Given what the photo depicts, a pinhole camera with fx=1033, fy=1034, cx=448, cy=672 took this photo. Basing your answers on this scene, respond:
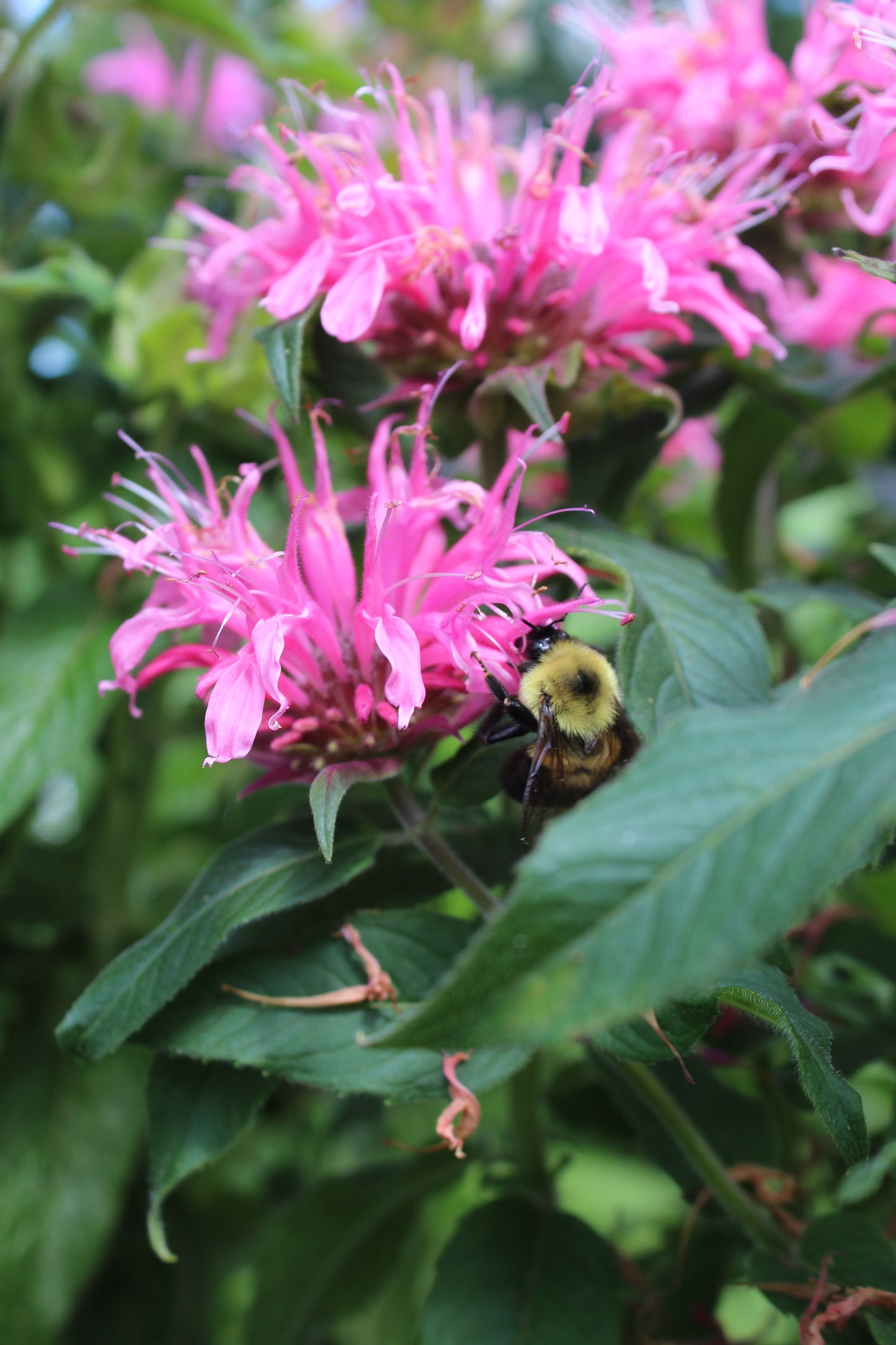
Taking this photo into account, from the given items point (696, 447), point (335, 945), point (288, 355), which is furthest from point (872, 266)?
point (696, 447)

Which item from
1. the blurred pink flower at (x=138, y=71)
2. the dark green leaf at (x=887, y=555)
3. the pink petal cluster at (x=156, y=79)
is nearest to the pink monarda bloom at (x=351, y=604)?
the dark green leaf at (x=887, y=555)

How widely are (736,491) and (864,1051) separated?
39 centimetres

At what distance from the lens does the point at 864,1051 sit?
58cm

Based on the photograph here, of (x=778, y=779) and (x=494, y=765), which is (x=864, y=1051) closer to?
(x=494, y=765)

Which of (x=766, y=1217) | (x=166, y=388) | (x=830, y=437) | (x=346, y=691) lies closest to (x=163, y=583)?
(x=346, y=691)

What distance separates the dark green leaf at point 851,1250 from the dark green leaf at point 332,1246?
254mm

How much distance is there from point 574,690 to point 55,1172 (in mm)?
536

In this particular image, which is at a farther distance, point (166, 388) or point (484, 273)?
point (166, 388)

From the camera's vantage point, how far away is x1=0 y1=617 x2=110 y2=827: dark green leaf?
595 millimetres

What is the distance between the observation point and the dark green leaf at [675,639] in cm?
43

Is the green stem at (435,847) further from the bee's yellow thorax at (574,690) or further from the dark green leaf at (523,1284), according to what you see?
the dark green leaf at (523,1284)

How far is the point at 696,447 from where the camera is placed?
1084 millimetres

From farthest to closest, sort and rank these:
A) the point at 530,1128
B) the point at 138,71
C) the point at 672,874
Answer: the point at 138,71 < the point at 530,1128 < the point at 672,874

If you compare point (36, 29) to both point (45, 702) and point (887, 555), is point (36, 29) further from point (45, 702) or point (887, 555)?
point (887, 555)
